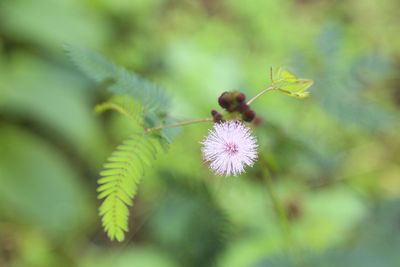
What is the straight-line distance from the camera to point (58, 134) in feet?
11.6

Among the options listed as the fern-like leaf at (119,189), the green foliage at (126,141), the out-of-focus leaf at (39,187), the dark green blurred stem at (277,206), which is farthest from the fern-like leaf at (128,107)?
the out-of-focus leaf at (39,187)

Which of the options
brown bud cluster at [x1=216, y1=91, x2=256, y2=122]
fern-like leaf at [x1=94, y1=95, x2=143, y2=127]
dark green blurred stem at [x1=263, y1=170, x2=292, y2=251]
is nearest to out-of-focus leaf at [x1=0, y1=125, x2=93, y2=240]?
dark green blurred stem at [x1=263, y1=170, x2=292, y2=251]

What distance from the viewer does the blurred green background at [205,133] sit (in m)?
1.80

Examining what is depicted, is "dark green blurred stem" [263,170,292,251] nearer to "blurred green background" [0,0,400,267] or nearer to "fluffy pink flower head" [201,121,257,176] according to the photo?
"blurred green background" [0,0,400,267]

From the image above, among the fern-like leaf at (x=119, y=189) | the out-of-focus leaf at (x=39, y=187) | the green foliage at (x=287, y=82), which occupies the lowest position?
the fern-like leaf at (x=119, y=189)

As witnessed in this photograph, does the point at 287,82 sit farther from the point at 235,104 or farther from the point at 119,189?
the point at 119,189

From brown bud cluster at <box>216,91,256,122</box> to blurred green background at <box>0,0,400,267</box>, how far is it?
49 centimetres

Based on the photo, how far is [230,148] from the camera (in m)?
0.76

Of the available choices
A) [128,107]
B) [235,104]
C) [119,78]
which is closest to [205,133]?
[119,78]

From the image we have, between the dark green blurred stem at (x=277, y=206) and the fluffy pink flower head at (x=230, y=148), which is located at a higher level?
the dark green blurred stem at (x=277, y=206)

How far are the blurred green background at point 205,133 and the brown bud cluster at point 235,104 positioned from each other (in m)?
0.49

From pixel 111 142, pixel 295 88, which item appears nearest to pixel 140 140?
pixel 295 88

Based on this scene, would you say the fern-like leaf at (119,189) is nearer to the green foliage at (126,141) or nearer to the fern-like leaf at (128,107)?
the green foliage at (126,141)

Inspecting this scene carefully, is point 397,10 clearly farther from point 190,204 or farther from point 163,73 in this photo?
point 190,204
